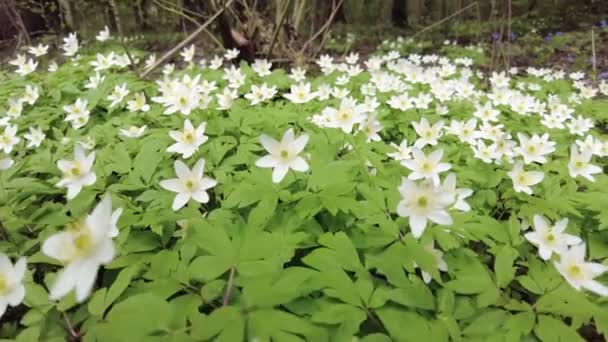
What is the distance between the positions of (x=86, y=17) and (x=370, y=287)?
1145 cm

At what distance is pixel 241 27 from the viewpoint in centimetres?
548

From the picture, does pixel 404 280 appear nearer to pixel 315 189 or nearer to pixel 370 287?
pixel 370 287

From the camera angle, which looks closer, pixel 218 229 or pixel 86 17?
pixel 218 229

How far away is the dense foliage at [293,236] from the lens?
4.00ft

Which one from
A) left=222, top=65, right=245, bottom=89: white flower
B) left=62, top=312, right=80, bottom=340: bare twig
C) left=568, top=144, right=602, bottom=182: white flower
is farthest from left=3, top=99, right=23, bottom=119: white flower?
left=568, top=144, right=602, bottom=182: white flower

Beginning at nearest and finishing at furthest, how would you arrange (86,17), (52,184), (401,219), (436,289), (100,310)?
(100,310) → (436,289) → (401,219) → (52,184) → (86,17)

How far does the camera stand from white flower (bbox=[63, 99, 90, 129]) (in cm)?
269

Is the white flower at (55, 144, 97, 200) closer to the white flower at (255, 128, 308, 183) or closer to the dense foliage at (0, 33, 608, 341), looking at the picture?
the dense foliage at (0, 33, 608, 341)

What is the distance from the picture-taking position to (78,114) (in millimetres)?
2719

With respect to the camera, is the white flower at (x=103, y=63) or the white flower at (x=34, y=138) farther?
the white flower at (x=103, y=63)

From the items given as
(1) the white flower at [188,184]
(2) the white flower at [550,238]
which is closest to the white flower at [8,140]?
(1) the white flower at [188,184]

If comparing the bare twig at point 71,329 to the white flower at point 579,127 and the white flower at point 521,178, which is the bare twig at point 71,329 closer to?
the white flower at point 521,178

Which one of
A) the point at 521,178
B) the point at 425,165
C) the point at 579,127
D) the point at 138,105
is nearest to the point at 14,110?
the point at 138,105

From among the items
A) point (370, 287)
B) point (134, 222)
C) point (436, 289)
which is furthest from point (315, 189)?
point (134, 222)
